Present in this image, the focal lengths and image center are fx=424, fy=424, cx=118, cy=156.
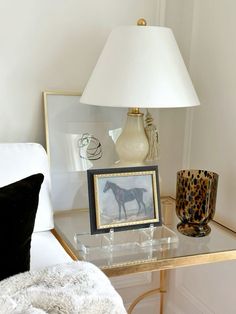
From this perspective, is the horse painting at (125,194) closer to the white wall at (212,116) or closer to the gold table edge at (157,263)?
the gold table edge at (157,263)

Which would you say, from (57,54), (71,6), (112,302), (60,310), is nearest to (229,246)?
(112,302)

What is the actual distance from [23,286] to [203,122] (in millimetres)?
1109

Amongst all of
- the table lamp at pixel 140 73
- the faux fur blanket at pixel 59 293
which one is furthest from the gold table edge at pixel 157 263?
the table lamp at pixel 140 73

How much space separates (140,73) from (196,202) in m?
0.48

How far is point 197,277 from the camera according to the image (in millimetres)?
1881

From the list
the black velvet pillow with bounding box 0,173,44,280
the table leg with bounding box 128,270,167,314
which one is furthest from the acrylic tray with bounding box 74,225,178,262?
the table leg with bounding box 128,270,167,314

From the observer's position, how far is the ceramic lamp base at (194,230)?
1.51 meters

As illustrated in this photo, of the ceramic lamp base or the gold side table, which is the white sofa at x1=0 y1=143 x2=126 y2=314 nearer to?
the gold side table

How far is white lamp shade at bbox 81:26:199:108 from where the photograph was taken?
141cm

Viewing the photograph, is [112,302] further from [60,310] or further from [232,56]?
[232,56]

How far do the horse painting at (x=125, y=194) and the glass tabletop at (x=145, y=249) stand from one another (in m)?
0.10

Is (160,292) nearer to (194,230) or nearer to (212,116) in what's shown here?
(194,230)

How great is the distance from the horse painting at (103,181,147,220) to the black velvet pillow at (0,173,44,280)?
0.34m

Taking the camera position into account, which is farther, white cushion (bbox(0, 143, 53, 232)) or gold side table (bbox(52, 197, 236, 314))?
white cushion (bbox(0, 143, 53, 232))
